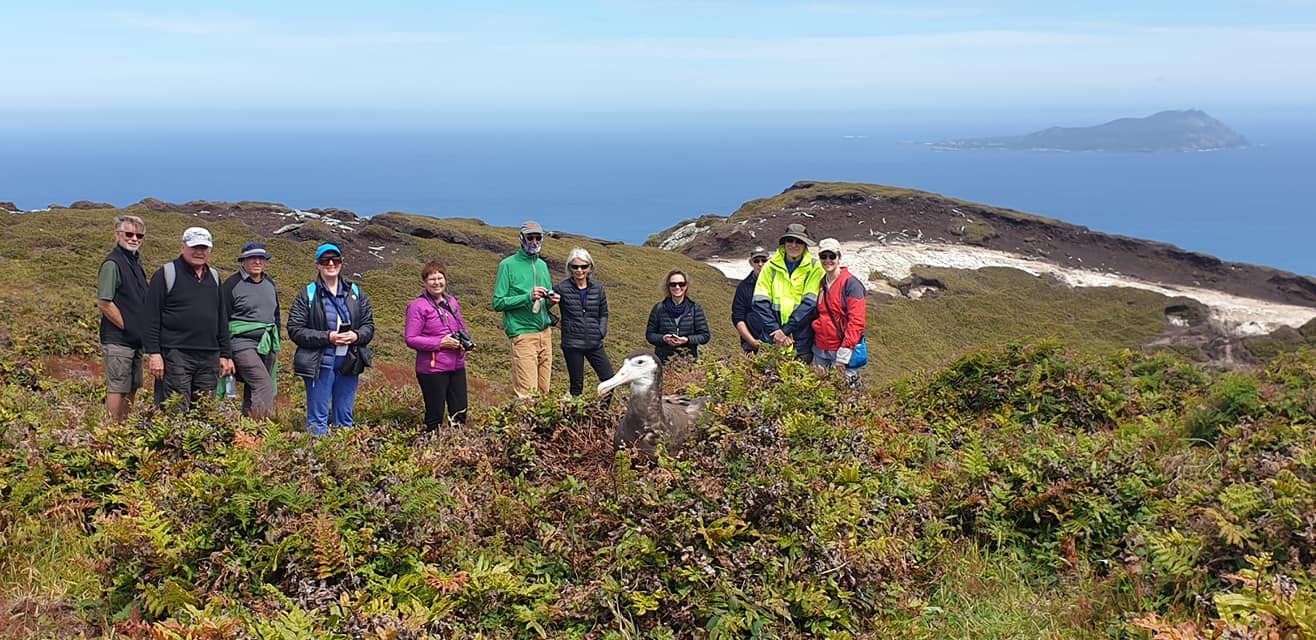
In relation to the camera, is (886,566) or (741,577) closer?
(741,577)

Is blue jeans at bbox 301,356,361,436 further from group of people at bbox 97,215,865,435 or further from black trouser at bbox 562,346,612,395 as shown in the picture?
black trouser at bbox 562,346,612,395

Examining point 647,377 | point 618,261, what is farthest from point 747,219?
point 647,377

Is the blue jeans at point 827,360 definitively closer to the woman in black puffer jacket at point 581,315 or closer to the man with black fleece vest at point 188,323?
the woman in black puffer jacket at point 581,315

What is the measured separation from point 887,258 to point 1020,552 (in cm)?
3141

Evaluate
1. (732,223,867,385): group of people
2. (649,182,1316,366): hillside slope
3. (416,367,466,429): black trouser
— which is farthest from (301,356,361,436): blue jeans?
(649,182,1316,366): hillside slope

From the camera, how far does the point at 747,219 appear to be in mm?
41750

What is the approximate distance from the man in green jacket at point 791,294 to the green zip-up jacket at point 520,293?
7.55 ft

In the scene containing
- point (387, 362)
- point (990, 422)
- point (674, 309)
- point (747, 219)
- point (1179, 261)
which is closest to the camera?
point (990, 422)

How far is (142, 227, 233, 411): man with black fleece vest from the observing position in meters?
8.02

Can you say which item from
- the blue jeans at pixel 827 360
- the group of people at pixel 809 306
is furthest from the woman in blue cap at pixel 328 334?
the blue jeans at pixel 827 360

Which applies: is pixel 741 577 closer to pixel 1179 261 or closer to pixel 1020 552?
pixel 1020 552

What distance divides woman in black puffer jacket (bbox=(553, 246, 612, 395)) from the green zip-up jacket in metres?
0.24

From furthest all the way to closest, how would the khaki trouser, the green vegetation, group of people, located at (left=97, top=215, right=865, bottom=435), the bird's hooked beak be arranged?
the khaki trouser < group of people, located at (left=97, top=215, right=865, bottom=435) < the bird's hooked beak < the green vegetation

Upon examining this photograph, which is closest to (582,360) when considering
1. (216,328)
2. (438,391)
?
(438,391)
